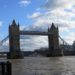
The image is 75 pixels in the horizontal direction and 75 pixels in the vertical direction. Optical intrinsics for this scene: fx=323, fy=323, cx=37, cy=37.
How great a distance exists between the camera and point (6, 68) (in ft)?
81.6

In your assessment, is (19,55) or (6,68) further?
(19,55)

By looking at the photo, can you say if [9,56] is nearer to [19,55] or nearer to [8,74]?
[19,55]

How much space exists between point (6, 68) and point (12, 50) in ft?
574

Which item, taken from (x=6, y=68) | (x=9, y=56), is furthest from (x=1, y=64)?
(x=9, y=56)

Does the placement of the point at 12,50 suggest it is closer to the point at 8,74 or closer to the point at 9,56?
the point at 9,56

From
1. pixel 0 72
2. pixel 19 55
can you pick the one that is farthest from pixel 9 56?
pixel 0 72

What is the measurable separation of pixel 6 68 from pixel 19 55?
16856 centimetres

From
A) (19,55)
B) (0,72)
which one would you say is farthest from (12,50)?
(0,72)

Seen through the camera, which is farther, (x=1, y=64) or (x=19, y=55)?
(x=19, y=55)

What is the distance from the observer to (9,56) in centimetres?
19162

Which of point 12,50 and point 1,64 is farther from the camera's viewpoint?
point 12,50

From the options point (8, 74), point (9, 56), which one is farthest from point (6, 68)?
point (9, 56)

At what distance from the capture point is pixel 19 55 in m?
193

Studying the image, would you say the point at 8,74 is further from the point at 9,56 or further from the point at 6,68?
the point at 9,56
